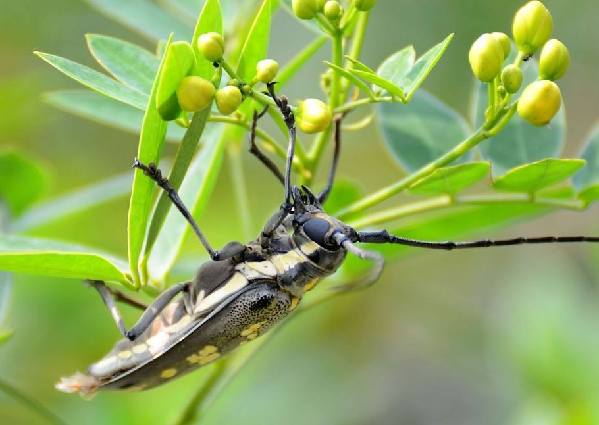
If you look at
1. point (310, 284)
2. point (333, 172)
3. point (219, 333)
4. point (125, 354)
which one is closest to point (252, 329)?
point (219, 333)

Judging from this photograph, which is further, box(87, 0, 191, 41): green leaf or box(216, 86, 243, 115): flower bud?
box(87, 0, 191, 41): green leaf

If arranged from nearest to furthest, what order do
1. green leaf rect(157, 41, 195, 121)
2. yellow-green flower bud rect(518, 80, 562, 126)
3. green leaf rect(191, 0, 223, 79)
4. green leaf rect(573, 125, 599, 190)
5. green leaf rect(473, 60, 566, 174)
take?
1. green leaf rect(157, 41, 195, 121)
2. green leaf rect(191, 0, 223, 79)
3. yellow-green flower bud rect(518, 80, 562, 126)
4. green leaf rect(573, 125, 599, 190)
5. green leaf rect(473, 60, 566, 174)

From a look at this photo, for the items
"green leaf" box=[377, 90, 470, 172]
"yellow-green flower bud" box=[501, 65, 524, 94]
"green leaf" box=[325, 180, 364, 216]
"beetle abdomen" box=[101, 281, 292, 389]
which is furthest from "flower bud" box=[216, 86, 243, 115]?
"green leaf" box=[325, 180, 364, 216]

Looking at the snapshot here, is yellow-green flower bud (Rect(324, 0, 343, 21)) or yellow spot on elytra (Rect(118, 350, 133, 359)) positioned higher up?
yellow-green flower bud (Rect(324, 0, 343, 21))

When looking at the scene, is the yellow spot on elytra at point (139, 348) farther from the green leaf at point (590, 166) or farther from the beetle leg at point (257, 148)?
the green leaf at point (590, 166)

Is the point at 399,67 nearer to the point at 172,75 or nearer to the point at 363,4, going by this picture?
the point at 363,4

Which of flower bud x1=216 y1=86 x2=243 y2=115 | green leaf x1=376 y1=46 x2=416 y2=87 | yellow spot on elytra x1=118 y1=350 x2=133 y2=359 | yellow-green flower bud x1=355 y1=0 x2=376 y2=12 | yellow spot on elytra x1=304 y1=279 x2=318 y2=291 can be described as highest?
yellow-green flower bud x1=355 y1=0 x2=376 y2=12

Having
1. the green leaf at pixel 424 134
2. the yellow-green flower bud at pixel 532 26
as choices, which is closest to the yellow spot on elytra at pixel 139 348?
the green leaf at pixel 424 134

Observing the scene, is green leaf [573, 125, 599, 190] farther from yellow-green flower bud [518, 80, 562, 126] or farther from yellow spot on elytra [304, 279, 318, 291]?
yellow spot on elytra [304, 279, 318, 291]
